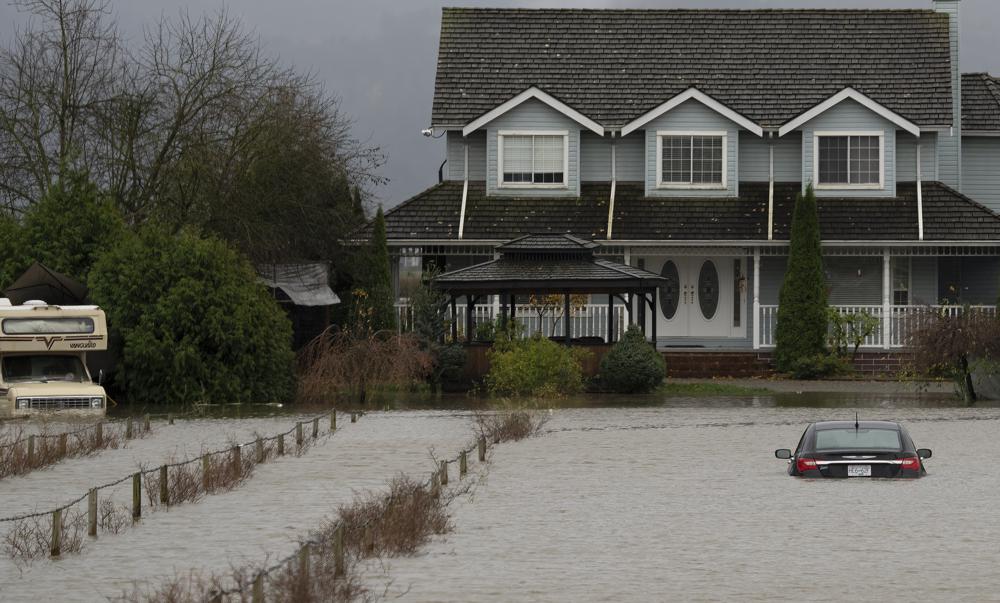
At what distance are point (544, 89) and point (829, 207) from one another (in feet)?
26.5

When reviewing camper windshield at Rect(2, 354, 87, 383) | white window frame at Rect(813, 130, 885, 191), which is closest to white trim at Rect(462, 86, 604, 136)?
white window frame at Rect(813, 130, 885, 191)

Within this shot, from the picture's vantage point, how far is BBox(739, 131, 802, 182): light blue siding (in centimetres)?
4791

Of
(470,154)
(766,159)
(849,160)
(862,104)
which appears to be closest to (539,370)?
(470,154)

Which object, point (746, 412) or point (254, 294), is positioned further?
point (254, 294)

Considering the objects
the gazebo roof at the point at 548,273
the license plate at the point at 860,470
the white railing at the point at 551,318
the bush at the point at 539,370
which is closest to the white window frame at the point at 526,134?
the white railing at the point at 551,318

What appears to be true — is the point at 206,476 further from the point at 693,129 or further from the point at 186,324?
the point at 693,129

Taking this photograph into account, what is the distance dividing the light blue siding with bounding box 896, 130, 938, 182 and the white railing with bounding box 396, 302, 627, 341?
8.61 metres

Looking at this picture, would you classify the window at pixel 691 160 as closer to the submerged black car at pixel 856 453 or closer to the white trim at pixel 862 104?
the white trim at pixel 862 104

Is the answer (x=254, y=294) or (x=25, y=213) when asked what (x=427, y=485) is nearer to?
(x=254, y=294)

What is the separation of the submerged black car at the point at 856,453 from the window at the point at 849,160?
23.8 metres

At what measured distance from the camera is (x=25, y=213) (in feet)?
138

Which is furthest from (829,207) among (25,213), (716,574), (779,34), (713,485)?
(716,574)

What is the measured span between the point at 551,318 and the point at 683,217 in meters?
4.35

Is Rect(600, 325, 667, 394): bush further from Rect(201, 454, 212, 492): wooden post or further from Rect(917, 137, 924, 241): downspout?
Rect(201, 454, 212, 492): wooden post
